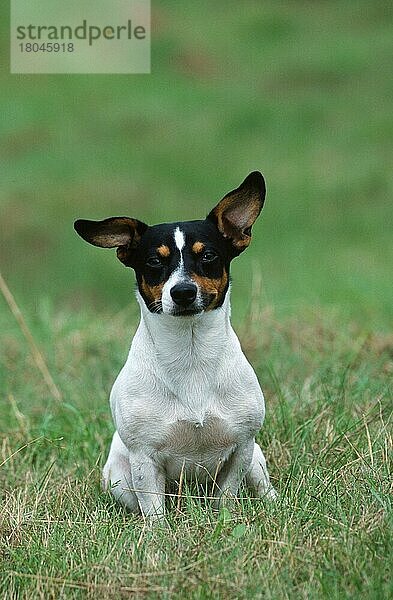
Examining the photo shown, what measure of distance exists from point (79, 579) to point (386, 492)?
4.55 feet

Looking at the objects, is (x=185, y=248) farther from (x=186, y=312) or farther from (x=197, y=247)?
(x=186, y=312)

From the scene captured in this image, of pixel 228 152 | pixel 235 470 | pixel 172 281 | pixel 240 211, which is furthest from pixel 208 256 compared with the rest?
pixel 228 152

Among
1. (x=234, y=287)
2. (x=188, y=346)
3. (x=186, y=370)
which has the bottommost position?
(x=234, y=287)

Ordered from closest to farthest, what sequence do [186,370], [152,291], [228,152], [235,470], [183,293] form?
[183,293] < [152,291] < [186,370] < [235,470] < [228,152]

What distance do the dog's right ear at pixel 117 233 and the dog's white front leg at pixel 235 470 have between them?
3.29ft

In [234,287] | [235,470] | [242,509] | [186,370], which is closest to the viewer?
[242,509]

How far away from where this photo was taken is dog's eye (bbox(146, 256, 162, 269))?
4.99m

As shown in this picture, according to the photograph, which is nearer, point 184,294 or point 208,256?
point 184,294

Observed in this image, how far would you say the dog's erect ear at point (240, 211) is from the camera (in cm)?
520

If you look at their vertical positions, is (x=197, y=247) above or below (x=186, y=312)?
above

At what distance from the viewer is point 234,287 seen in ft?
44.8

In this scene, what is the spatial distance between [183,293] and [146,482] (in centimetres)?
95

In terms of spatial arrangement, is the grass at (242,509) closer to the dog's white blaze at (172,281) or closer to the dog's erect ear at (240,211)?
the dog's white blaze at (172,281)

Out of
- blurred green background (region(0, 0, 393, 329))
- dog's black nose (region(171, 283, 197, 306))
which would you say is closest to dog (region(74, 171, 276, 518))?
dog's black nose (region(171, 283, 197, 306))
